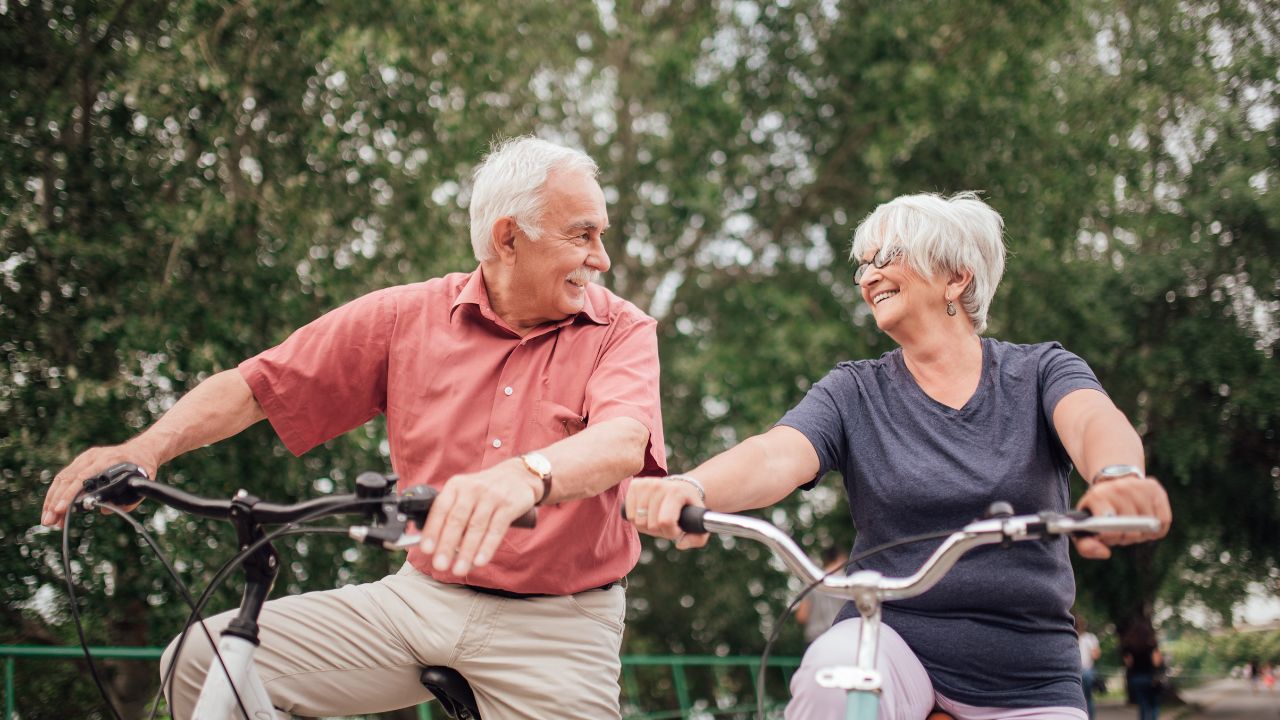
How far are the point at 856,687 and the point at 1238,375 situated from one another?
11.8 meters

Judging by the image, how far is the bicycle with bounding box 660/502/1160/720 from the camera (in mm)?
1679

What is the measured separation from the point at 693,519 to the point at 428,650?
856 millimetres

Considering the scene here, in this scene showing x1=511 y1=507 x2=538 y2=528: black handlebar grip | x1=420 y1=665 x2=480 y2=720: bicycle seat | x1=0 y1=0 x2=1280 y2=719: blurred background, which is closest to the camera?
x1=511 y1=507 x2=538 y2=528: black handlebar grip

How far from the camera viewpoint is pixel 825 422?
250 centimetres

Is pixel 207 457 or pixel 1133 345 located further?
pixel 1133 345

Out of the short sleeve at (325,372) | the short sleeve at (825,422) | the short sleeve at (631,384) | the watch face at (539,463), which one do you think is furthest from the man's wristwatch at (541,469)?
the short sleeve at (325,372)

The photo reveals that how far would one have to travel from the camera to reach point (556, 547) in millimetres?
2420

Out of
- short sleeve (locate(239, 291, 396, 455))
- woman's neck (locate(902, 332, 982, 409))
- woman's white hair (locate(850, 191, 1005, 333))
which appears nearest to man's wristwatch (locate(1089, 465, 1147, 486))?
woman's neck (locate(902, 332, 982, 409))

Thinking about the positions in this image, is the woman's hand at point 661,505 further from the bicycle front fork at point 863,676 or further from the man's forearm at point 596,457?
the bicycle front fork at point 863,676

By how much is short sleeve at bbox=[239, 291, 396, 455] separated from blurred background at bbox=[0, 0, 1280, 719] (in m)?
4.02

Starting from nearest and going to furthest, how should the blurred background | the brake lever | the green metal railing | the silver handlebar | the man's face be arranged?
the silver handlebar < the brake lever < the man's face < the green metal railing < the blurred background

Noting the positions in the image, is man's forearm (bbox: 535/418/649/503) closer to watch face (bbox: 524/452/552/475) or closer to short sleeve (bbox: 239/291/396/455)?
watch face (bbox: 524/452/552/475)

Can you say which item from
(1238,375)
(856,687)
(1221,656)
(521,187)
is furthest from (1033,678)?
(1221,656)

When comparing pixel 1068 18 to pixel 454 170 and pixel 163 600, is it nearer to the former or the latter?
pixel 454 170
